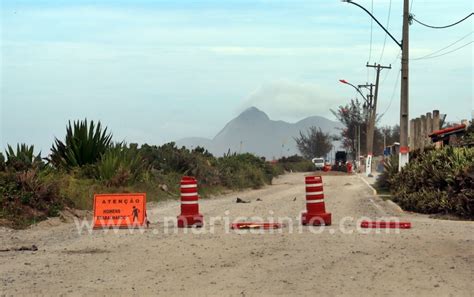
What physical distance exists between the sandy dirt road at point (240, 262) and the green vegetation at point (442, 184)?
251 centimetres

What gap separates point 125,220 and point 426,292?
315 inches

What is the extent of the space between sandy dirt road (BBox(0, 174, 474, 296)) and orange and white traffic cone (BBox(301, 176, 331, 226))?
32cm

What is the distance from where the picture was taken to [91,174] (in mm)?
20234

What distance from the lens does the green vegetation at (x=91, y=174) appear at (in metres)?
14.6

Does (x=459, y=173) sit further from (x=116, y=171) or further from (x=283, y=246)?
(x=116, y=171)

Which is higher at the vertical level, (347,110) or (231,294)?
(347,110)

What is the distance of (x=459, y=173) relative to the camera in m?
16.0

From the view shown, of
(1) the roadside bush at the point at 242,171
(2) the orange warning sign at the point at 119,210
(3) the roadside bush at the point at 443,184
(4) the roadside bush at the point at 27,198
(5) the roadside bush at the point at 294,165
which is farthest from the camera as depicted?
(5) the roadside bush at the point at 294,165

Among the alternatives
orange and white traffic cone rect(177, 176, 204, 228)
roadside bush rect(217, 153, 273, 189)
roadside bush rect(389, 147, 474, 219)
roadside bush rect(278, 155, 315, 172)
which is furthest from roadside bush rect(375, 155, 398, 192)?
roadside bush rect(278, 155, 315, 172)

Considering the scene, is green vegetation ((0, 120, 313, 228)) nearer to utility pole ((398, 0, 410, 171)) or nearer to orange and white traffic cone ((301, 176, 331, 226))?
orange and white traffic cone ((301, 176, 331, 226))

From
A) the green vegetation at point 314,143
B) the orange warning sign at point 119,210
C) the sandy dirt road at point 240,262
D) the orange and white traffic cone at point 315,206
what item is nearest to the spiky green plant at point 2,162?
the sandy dirt road at point 240,262

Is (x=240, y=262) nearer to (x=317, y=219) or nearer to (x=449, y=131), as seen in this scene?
(x=317, y=219)

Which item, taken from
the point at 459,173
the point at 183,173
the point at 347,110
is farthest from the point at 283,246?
the point at 347,110

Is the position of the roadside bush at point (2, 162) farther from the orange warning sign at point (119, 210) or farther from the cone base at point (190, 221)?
the cone base at point (190, 221)
